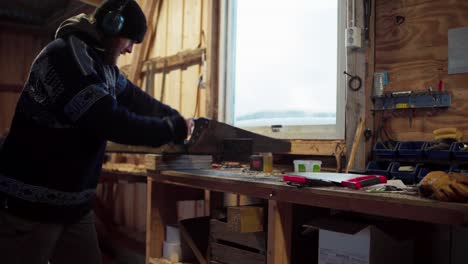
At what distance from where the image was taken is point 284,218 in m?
1.35

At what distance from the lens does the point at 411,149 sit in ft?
5.31

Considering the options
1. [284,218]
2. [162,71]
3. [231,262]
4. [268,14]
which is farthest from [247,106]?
[284,218]

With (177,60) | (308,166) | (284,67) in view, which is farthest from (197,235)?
(177,60)

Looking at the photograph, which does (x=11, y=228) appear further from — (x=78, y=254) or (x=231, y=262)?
(x=231, y=262)

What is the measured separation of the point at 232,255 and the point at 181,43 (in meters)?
2.01

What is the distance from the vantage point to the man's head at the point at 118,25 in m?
1.47

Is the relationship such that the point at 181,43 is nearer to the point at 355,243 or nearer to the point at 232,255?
the point at 232,255

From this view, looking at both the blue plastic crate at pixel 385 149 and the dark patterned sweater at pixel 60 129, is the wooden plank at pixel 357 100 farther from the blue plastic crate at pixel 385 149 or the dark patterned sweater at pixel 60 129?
the dark patterned sweater at pixel 60 129

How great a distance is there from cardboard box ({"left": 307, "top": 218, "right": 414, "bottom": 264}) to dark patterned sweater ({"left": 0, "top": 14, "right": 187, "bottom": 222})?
76 centimetres

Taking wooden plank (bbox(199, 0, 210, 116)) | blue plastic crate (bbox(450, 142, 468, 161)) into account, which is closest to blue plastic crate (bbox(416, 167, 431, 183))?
blue plastic crate (bbox(450, 142, 468, 161))

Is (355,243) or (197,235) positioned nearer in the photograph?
(355,243)

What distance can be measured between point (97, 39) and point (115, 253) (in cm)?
237

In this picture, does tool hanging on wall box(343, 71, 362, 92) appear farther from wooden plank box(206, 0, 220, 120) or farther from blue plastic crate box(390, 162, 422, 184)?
wooden plank box(206, 0, 220, 120)

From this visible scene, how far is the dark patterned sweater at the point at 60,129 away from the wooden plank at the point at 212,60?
135cm
